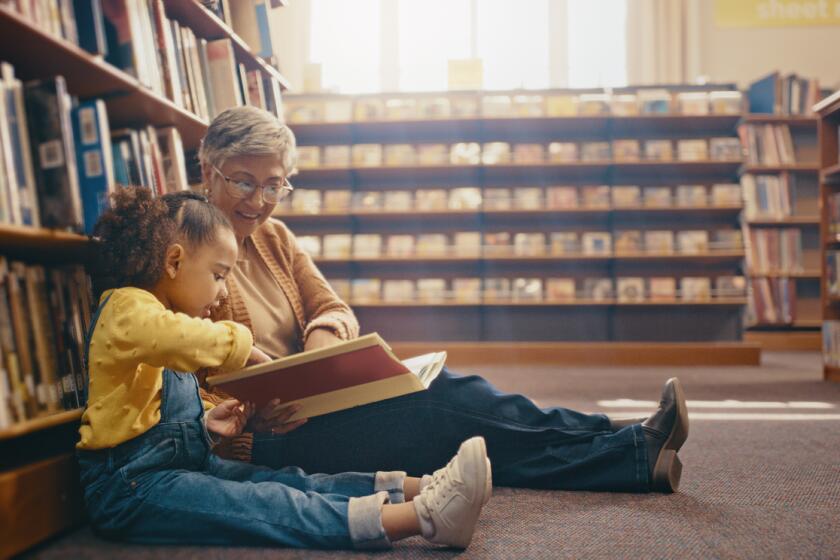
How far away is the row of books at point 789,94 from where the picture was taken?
17.5 feet

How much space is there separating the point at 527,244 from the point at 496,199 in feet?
1.24

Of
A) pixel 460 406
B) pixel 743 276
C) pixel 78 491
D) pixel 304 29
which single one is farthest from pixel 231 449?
pixel 304 29

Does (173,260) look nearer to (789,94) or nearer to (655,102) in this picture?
(655,102)

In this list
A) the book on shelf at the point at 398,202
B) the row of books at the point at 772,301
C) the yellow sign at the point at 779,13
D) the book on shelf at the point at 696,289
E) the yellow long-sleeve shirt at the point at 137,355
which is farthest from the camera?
the yellow sign at the point at 779,13

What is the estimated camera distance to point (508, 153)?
4.70 m

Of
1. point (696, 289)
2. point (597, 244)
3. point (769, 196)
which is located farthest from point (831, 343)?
point (769, 196)

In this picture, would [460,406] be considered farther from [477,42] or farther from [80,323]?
[477,42]

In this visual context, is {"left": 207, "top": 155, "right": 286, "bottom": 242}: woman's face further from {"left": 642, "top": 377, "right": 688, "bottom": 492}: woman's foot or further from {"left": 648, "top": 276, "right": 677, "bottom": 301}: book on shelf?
{"left": 648, "top": 276, "right": 677, "bottom": 301}: book on shelf

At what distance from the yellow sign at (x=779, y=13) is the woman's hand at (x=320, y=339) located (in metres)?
5.89

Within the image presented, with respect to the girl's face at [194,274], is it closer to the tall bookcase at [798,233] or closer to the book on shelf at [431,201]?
the book on shelf at [431,201]

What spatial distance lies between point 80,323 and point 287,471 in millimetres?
470

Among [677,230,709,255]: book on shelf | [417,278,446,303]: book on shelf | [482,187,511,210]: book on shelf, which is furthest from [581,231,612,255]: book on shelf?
[417,278,446,303]: book on shelf

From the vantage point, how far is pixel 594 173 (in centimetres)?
483

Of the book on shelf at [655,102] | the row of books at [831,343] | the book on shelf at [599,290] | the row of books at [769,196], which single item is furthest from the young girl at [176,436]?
the row of books at [769,196]
